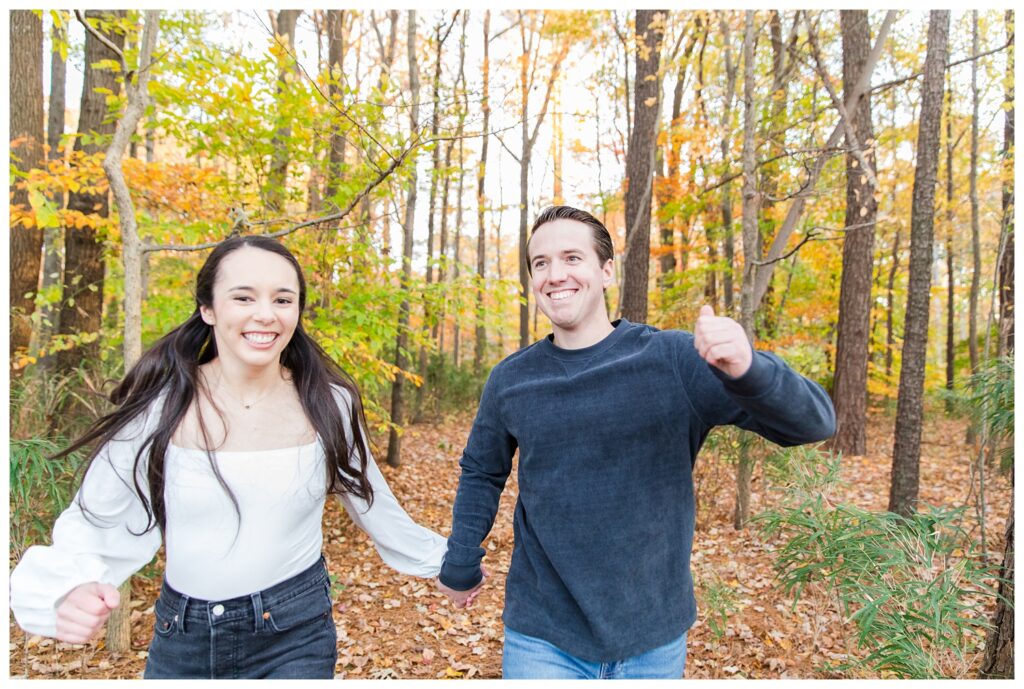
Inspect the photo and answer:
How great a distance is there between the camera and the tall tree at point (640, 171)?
760 cm

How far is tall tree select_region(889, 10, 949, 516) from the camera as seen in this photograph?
530 cm

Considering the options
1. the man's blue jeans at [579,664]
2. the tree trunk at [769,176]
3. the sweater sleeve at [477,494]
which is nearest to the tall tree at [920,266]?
the tree trunk at [769,176]

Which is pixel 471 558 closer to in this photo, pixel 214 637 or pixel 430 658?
pixel 214 637

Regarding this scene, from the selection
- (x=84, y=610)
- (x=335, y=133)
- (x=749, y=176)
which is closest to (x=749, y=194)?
(x=749, y=176)

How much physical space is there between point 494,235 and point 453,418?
50.0 ft

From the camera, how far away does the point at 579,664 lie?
6.46 ft

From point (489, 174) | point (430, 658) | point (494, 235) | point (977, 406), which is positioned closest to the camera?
point (977, 406)

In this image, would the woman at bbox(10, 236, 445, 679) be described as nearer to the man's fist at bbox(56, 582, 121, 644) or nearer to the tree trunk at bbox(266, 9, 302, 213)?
the man's fist at bbox(56, 582, 121, 644)

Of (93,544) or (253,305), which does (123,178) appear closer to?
(253,305)

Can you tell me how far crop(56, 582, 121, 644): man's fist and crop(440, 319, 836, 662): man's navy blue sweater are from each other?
122 cm

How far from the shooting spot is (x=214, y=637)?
77.2 inches

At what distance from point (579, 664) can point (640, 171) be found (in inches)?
264

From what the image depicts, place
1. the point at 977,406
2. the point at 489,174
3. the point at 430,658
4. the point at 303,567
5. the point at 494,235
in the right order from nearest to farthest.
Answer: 1. the point at 303,567
2. the point at 977,406
3. the point at 430,658
4. the point at 489,174
5. the point at 494,235

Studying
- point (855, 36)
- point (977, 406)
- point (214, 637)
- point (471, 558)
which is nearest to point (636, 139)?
point (855, 36)
